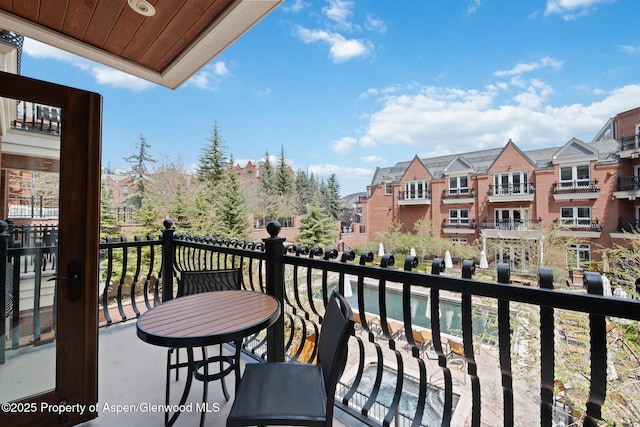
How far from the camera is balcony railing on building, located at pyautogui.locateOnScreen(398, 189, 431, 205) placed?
18297 mm

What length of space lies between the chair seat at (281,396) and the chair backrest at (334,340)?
8cm

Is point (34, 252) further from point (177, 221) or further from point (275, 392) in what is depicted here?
point (177, 221)

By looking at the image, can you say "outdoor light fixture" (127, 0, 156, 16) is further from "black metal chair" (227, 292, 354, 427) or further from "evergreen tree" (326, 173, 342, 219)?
"evergreen tree" (326, 173, 342, 219)

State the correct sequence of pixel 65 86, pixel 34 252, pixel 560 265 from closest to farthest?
pixel 65 86
pixel 34 252
pixel 560 265

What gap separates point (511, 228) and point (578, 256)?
3015mm

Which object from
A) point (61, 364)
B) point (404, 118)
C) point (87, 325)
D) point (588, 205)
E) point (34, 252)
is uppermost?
point (404, 118)

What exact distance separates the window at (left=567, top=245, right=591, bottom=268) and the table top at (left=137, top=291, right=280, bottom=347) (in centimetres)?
1656

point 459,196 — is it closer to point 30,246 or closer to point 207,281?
point 207,281

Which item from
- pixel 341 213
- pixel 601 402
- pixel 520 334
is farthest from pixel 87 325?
pixel 341 213

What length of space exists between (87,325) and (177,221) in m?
13.8

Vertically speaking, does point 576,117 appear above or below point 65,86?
above

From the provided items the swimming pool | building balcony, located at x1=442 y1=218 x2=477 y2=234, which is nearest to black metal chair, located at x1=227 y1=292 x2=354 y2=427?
the swimming pool

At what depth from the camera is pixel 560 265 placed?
41.3ft

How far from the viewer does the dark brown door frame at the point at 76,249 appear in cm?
145
